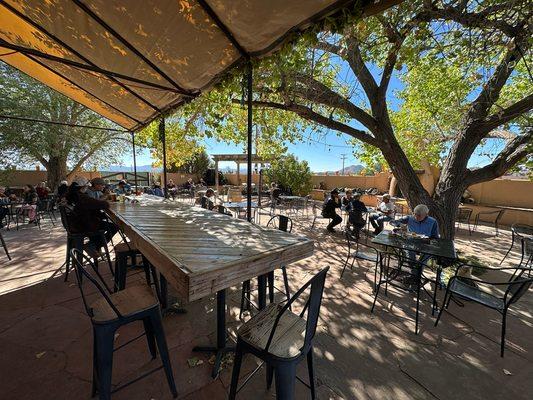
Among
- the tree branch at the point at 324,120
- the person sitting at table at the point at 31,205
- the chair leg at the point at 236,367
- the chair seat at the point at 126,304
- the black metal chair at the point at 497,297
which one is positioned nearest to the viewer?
the chair leg at the point at 236,367

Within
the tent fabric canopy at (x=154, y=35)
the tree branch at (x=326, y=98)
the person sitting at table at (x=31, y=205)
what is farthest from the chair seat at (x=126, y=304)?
the person sitting at table at (x=31, y=205)

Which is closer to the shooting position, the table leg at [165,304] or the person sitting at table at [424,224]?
the table leg at [165,304]

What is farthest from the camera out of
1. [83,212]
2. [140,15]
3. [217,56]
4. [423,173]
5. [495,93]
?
[423,173]

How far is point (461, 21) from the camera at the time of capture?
10.6 ft

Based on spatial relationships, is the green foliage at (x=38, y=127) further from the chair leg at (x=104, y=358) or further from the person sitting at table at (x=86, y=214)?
the chair leg at (x=104, y=358)

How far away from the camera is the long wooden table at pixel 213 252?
1462 mm

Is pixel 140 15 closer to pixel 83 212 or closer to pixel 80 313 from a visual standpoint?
pixel 83 212

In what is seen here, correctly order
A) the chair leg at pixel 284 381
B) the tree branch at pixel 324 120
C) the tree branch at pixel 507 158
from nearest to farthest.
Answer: the chair leg at pixel 284 381, the tree branch at pixel 507 158, the tree branch at pixel 324 120

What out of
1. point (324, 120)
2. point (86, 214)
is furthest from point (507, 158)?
point (86, 214)

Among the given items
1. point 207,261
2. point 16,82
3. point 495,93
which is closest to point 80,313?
point 207,261

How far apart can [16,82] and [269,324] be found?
15544mm

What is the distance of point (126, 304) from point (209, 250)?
75 cm

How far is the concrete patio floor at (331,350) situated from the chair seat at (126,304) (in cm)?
70

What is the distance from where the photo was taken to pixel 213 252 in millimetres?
1786
